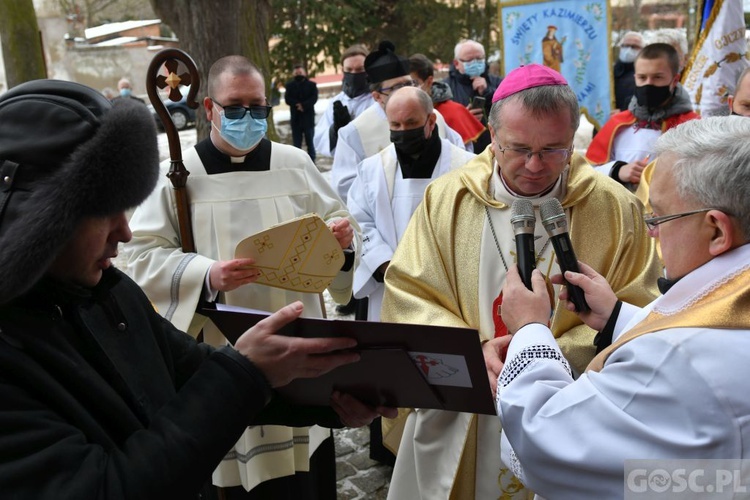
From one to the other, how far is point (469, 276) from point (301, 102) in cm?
1163

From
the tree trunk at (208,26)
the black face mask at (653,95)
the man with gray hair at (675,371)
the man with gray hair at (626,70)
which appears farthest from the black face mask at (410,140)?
the man with gray hair at (626,70)

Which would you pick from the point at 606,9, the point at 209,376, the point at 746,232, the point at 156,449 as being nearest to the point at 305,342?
the point at 209,376

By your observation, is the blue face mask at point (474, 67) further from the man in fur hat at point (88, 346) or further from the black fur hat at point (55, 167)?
the black fur hat at point (55, 167)

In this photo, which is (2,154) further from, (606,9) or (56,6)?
(56,6)

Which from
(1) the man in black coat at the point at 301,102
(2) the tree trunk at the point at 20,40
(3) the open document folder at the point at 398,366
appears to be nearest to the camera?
(3) the open document folder at the point at 398,366

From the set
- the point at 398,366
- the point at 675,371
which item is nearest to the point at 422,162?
the point at 398,366

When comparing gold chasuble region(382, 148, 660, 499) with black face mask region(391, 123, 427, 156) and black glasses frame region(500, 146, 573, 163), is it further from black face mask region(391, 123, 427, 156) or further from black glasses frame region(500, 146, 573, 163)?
black face mask region(391, 123, 427, 156)

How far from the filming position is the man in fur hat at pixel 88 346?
49.5 inches

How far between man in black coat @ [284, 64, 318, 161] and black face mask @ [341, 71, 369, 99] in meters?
5.77

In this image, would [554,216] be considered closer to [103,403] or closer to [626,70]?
[103,403]

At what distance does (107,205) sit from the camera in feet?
4.53

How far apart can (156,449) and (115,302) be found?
42cm

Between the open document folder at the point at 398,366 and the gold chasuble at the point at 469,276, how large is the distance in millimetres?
555

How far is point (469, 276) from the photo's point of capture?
8.58ft
